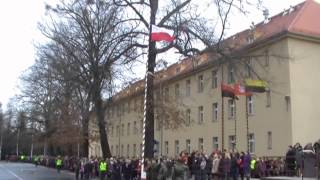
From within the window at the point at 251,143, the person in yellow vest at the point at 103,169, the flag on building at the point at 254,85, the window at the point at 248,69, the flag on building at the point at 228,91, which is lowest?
the person in yellow vest at the point at 103,169

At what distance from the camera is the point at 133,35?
36.1m

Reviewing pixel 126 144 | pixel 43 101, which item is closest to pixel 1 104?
pixel 126 144

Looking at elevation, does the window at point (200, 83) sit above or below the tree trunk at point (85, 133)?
above

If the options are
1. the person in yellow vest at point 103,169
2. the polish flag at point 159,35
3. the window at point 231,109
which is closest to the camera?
the polish flag at point 159,35

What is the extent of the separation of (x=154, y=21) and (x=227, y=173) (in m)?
11.5

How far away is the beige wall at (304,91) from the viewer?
42.8 m

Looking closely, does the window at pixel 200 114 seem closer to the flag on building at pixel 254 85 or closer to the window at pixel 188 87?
the window at pixel 188 87

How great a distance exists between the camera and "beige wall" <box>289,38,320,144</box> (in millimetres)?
42750

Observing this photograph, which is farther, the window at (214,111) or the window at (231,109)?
the window at (214,111)

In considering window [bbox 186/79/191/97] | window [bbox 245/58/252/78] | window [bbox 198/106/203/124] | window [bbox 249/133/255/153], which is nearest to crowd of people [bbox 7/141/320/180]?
window [bbox 245/58/252/78]

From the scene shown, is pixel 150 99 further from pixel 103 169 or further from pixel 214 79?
pixel 214 79

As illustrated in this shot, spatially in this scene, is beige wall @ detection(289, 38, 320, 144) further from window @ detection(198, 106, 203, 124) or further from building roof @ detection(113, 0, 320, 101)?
window @ detection(198, 106, 203, 124)

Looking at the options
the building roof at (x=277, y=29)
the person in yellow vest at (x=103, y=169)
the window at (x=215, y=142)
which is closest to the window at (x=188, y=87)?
the window at (x=215, y=142)

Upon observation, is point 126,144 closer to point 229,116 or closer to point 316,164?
point 229,116
